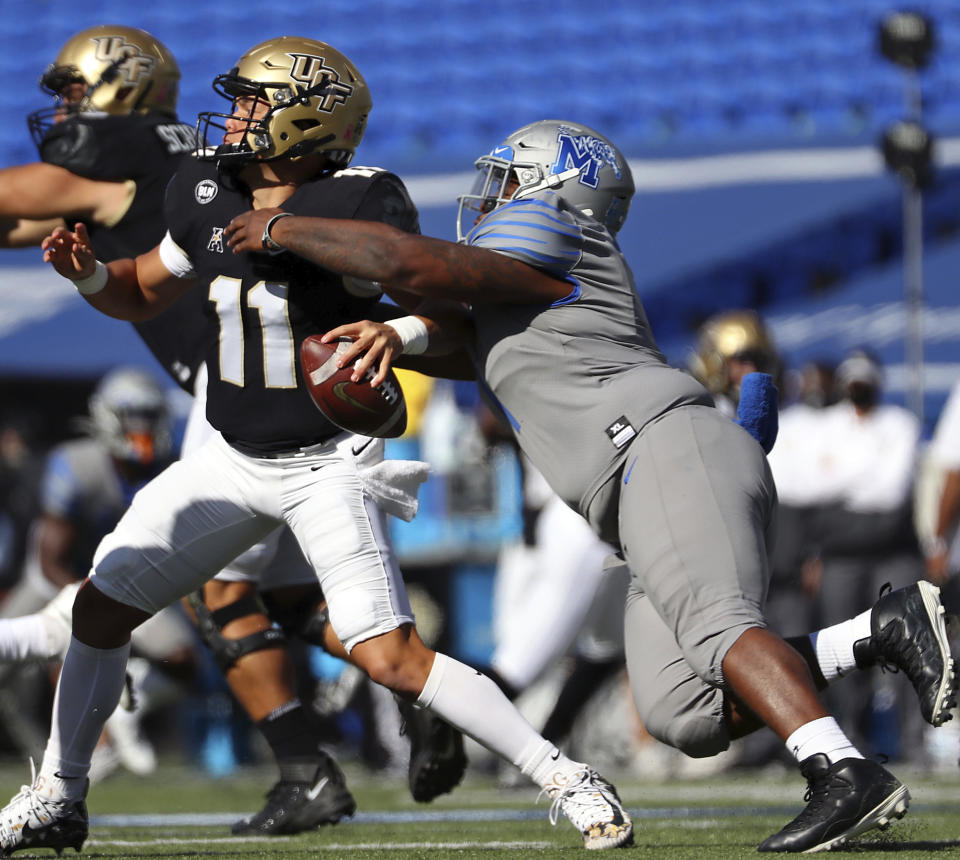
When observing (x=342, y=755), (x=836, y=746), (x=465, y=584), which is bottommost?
(x=342, y=755)

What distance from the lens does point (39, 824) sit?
3.35 metres

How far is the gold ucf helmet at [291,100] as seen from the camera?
3.46m

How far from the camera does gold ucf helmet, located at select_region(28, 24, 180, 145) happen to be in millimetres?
4488

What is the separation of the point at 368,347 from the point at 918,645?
119 cm

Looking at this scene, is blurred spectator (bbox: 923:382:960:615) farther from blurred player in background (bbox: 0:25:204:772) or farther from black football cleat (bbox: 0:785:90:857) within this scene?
black football cleat (bbox: 0:785:90:857)

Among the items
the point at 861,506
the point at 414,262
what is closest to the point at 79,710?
the point at 414,262

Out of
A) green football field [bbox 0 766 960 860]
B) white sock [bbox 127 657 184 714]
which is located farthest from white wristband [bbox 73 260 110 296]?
white sock [bbox 127 657 184 714]

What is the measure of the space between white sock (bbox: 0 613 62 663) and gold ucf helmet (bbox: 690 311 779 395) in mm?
2306

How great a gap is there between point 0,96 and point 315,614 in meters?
13.2

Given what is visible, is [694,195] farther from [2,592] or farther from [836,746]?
[836,746]

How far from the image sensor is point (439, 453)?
820cm

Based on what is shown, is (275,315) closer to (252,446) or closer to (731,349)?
(252,446)

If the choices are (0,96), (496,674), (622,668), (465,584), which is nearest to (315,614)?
(496,674)

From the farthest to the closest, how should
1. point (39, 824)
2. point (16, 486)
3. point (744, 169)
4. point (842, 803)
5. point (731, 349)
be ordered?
point (744, 169) < point (16, 486) < point (731, 349) < point (39, 824) < point (842, 803)
